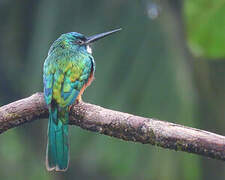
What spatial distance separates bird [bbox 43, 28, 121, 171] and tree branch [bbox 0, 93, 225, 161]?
6 centimetres

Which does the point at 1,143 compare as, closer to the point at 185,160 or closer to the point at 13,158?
the point at 13,158

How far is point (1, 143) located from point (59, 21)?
1.17 m

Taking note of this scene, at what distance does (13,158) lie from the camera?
5.96 meters

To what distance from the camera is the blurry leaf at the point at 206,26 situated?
3035 millimetres

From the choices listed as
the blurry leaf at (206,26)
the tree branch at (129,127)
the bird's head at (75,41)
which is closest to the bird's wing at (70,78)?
the tree branch at (129,127)

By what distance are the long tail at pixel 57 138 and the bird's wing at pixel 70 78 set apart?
69 millimetres

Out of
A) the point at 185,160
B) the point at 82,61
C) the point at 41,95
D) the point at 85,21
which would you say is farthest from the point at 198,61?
the point at 41,95

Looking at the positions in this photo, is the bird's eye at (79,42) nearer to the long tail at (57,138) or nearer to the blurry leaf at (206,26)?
the long tail at (57,138)

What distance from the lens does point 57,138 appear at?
3400mm

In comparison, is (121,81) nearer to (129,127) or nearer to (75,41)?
(75,41)

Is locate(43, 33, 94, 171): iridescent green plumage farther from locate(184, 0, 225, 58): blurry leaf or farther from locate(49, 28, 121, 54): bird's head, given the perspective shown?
locate(184, 0, 225, 58): blurry leaf

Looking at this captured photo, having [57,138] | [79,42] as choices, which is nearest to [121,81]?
[79,42]

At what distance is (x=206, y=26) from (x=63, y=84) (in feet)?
2.95

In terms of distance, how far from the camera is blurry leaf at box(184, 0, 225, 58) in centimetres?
304
